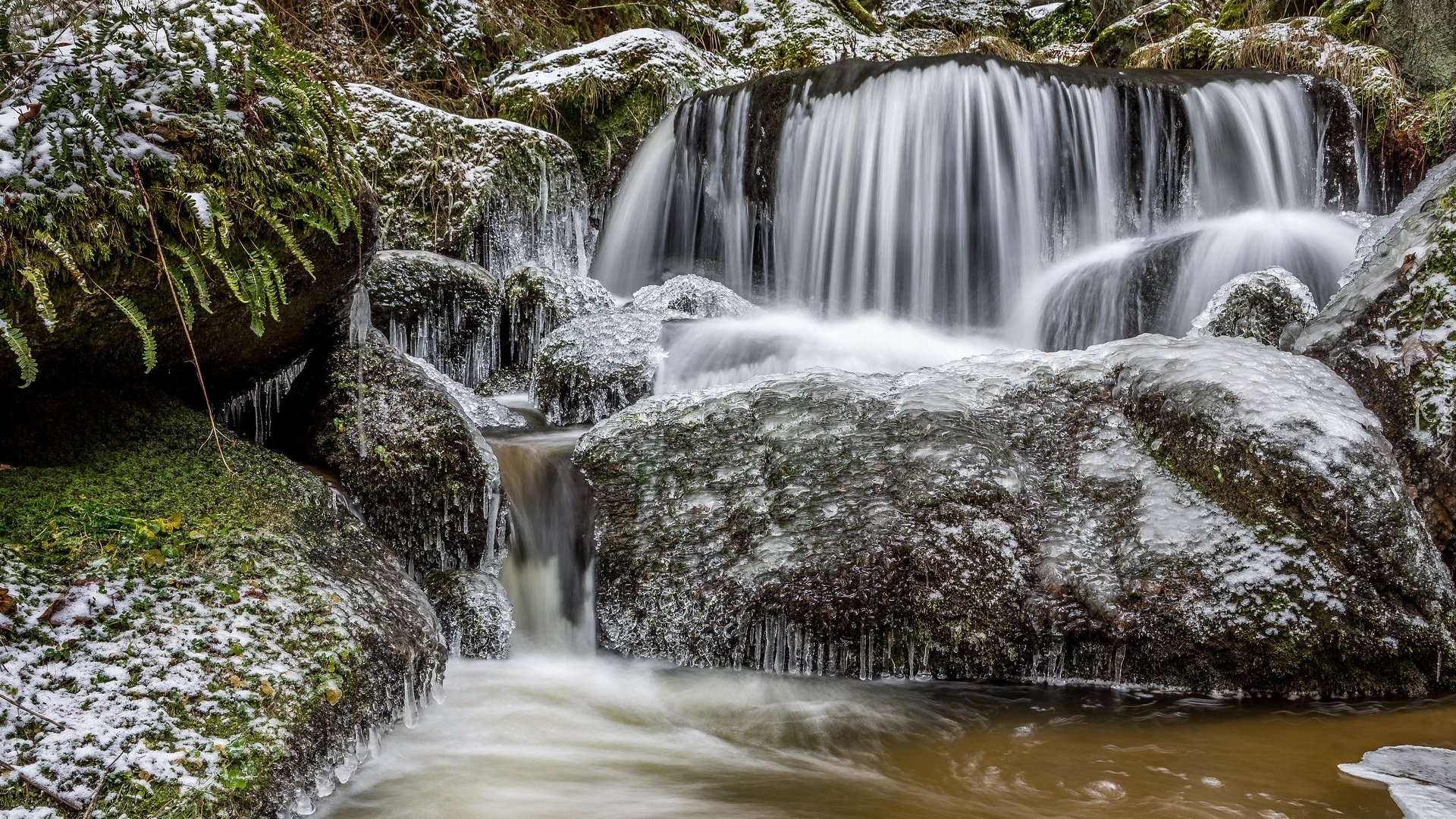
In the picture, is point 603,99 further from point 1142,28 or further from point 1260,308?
point 1142,28

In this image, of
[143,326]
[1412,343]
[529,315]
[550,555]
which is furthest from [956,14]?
[143,326]

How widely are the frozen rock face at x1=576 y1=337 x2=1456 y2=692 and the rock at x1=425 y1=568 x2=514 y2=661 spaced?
1.39 ft

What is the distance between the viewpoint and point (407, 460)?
147 inches

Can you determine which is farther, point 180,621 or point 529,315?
point 529,315

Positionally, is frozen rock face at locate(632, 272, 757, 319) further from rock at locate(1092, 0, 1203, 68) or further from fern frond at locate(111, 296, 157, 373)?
rock at locate(1092, 0, 1203, 68)

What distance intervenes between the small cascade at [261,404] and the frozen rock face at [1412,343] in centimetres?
441

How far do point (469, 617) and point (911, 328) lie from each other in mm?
4794

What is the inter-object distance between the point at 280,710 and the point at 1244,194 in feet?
25.9

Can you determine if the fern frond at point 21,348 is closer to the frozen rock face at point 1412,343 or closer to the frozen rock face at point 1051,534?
the frozen rock face at point 1051,534

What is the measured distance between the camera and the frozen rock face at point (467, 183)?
7.64m

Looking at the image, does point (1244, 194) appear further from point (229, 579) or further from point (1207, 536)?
point (229, 579)

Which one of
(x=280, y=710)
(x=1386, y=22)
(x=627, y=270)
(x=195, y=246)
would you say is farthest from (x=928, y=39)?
(x=280, y=710)

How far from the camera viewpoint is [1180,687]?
3.05m

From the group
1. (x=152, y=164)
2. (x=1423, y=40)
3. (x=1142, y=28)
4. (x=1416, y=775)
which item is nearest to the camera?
(x=1416, y=775)
